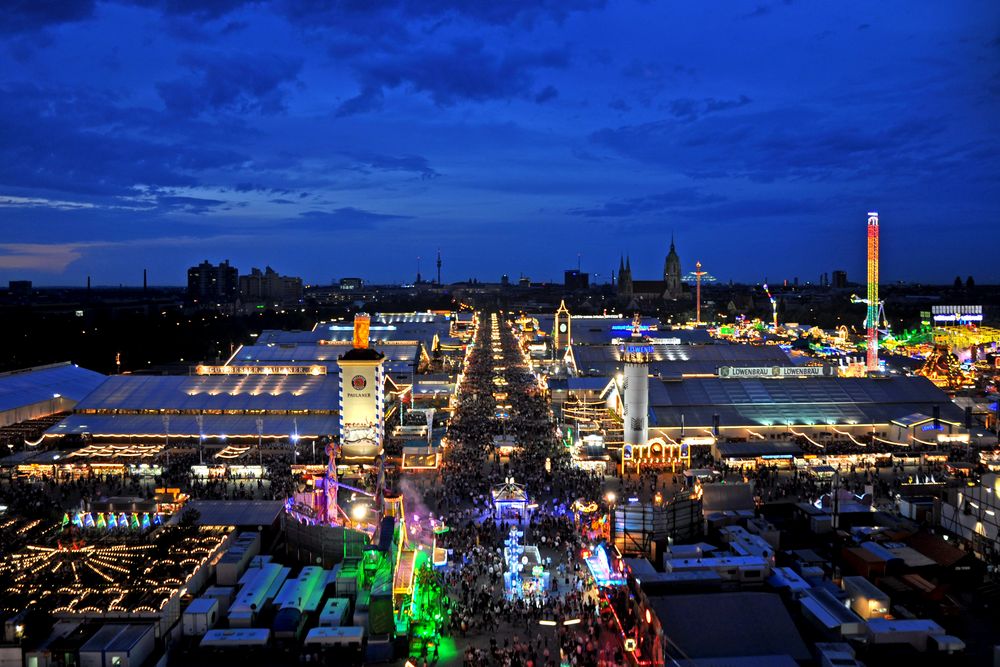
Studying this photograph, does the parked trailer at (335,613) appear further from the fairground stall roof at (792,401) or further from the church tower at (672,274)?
the church tower at (672,274)

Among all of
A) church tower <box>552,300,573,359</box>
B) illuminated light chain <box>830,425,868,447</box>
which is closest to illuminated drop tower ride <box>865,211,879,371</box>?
illuminated light chain <box>830,425,868,447</box>

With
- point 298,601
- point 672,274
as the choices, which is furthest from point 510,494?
point 672,274

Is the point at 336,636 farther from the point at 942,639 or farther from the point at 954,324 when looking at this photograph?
the point at 954,324

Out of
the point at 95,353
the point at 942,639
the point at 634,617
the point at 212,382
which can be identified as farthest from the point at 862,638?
the point at 95,353

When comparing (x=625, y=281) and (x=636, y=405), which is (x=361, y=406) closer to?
(x=636, y=405)

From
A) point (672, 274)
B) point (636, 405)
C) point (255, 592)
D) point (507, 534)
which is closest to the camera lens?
point (255, 592)

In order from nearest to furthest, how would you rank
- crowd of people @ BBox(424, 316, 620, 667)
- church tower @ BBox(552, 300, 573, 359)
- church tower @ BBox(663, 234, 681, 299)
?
crowd of people @ BBox(424, 316, 620, 667) → church tower @ BBox(552, 300, 573, 359) → church tower @ BBox(663, 234, 681, 299)

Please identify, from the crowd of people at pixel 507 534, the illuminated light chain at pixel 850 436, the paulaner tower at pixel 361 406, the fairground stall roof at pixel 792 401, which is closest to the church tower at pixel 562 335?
the crowd of people at pixel 507 534

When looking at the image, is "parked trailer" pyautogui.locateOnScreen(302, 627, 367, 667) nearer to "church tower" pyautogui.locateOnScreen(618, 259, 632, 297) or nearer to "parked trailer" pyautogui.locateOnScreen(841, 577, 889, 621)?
"parked trailer" pyautogui.locateOnScreen(841, 577, 889, 621)
